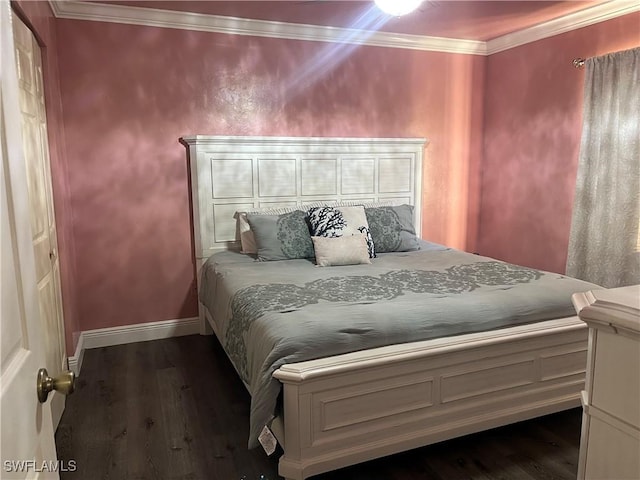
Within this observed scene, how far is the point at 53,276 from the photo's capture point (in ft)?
8.84

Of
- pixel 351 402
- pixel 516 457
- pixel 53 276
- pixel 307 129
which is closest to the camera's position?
pixel 351 402

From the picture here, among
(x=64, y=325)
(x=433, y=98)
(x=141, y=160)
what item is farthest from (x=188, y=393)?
(x=433, y=98)

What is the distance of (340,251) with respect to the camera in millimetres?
3201

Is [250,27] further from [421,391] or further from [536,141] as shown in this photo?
[421,391]

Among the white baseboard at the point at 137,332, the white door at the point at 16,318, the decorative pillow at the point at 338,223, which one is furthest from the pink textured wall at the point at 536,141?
the white door at the point at 16,318

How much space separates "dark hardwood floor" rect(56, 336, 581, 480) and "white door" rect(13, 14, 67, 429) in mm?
253

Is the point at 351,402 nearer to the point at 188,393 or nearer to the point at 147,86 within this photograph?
the point at 188,393

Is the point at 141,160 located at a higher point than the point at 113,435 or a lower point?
higher

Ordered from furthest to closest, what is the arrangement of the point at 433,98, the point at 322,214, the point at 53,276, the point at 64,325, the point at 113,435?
the point at 433,98, the point at 322,214, the point at 64,325, the point at 53,276, the point at 113,435

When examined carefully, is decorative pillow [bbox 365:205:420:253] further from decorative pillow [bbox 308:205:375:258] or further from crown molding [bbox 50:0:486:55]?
crown molding [bbox 50:0:486:55]

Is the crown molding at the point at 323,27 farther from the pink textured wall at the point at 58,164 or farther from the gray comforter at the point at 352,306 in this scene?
the gray comforter at the point at 352,306

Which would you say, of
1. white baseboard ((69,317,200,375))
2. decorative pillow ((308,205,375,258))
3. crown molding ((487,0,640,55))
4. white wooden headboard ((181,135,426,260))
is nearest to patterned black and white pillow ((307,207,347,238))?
decorative pillow ((308,205,375,258))

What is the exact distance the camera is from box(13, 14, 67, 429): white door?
7.30 ft

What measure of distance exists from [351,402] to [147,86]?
2.68 metres
